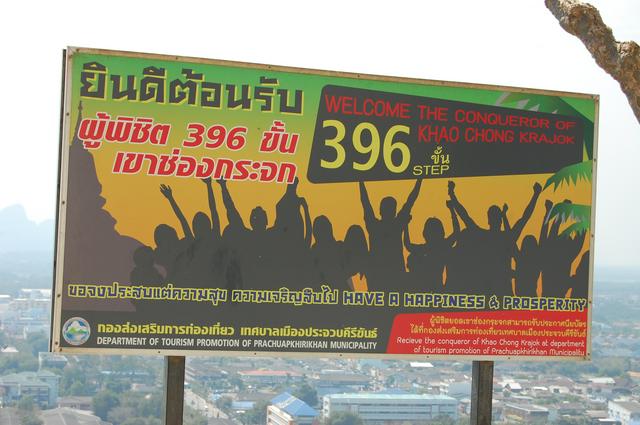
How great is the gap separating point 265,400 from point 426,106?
8.63 ft

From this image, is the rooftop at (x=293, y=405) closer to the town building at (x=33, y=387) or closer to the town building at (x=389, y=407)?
the town building at (x=389, y=407)

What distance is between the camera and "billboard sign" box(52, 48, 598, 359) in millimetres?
5227

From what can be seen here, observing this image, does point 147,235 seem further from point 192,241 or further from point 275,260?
point 275,260

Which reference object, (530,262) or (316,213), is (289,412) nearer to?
(316,213)

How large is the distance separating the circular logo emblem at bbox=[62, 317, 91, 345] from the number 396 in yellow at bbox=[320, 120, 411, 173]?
1879mm

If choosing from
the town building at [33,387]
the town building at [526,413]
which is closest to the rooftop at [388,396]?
the town building at [526,413]

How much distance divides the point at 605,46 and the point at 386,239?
6.26ft

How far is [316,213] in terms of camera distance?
5555 millimetres

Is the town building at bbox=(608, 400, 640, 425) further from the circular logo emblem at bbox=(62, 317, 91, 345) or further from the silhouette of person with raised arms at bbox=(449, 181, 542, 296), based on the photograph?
the circular logo emblem at bbox=(62, 317, 91, 345)

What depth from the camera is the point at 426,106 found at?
5809mm

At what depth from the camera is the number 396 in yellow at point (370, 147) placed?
5.61 m

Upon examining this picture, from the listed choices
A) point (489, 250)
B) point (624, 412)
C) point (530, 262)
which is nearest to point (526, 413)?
point (624, 412)

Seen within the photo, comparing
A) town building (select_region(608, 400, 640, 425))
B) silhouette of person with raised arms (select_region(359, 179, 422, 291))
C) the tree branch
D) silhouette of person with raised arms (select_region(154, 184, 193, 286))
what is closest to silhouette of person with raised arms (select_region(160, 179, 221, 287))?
silhouette of person with raised arms (select_region(154, 184, 193, 286))

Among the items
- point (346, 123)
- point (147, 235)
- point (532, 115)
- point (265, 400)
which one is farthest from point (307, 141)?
point (265, 400)
